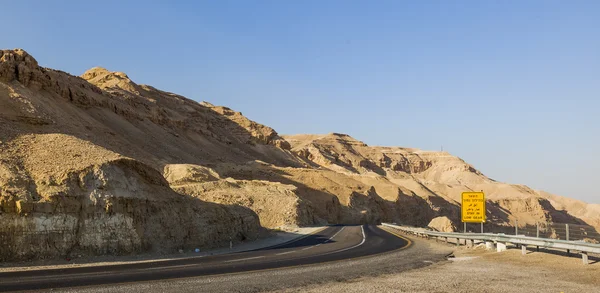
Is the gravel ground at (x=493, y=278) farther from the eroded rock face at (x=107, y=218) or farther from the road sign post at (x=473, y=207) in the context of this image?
the eroded rock face at (x=107, y=218)

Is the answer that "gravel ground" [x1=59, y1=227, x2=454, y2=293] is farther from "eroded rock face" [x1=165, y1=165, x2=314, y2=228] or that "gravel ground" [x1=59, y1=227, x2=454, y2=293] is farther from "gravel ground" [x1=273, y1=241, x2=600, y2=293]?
"eroded rock face" [x1=165, y1=165, x2=314, y2=228]

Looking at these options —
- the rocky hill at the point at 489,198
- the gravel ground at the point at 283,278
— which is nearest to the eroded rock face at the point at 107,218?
the gravel ground at the point at 283,278

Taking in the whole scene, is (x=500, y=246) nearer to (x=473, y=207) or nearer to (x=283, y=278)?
(x=473, y=207)

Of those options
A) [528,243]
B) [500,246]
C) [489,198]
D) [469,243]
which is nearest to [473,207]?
[469,243]

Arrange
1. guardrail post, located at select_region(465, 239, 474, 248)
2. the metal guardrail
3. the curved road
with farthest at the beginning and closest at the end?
guardrail post, located at select_region(465, 239, 474, 248)
the metal guardrail
the curved road

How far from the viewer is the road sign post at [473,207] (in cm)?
2553

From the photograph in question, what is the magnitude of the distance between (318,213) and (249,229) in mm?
38652

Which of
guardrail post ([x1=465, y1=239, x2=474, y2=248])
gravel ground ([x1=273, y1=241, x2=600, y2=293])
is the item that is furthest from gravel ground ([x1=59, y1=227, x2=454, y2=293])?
guardrail post ([x1=465, y1=239, x2=474, y2=248])

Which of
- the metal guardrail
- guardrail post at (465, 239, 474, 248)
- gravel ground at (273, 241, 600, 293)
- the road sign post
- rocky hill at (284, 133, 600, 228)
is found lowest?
gravel ground at (273, 241, 600, 293)

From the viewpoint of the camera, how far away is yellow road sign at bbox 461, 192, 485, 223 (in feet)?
83.8

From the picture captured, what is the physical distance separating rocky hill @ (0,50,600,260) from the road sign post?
16.0 m

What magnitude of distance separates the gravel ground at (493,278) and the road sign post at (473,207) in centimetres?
669

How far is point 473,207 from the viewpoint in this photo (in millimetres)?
25781

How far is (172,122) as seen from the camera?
116 m
